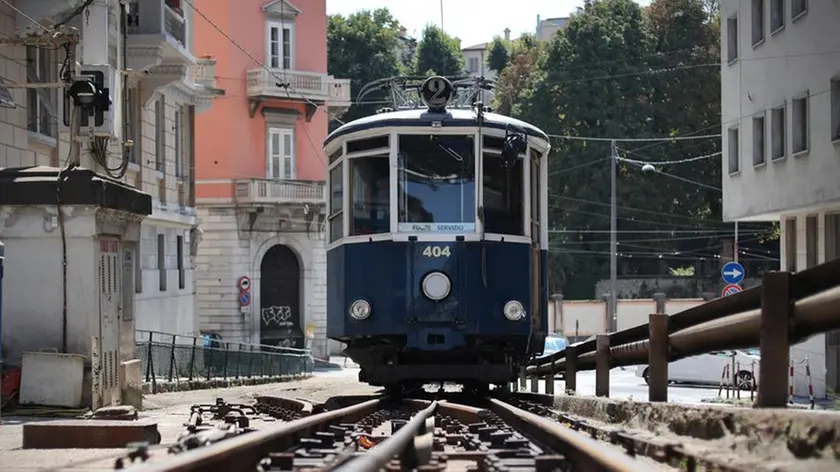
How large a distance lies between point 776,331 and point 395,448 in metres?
2.06

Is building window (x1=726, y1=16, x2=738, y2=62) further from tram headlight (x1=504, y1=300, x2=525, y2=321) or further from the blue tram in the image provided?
tram headlight (x1=504, y1=300, x2=525, y2=321)

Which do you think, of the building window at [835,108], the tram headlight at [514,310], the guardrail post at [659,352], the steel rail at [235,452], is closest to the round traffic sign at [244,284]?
the building window at [835,108]

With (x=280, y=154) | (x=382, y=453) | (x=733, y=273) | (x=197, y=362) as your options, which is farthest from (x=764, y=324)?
(x=280, y=154)

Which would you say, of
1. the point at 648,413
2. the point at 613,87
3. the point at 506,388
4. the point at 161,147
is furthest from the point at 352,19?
the point at 648,413

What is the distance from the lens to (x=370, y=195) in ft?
43.5

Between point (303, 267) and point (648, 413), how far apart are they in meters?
41.3

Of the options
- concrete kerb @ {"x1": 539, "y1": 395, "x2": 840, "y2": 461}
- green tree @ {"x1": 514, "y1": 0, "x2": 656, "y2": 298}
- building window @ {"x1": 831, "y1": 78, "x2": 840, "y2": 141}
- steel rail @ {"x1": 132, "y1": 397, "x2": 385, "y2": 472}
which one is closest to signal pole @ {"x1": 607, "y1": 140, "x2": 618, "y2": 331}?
green tree @ {"x1": 514, "y1": 0, "x2": 656, "y2": 298}

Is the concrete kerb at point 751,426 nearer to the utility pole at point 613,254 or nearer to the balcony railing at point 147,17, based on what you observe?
the balcony railing at point 147,17

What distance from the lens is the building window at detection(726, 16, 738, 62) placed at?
103ft

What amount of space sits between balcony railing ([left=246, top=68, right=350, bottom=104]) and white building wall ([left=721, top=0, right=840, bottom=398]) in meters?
19.3

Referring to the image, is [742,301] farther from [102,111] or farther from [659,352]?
[102,111]

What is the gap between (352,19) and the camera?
269 feet

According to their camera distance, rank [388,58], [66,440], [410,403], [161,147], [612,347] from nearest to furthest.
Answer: [66,440] < [612,347] < [410,403] < [161,147] < [388,58]

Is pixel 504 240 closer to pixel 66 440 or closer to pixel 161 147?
pixel 66 440
